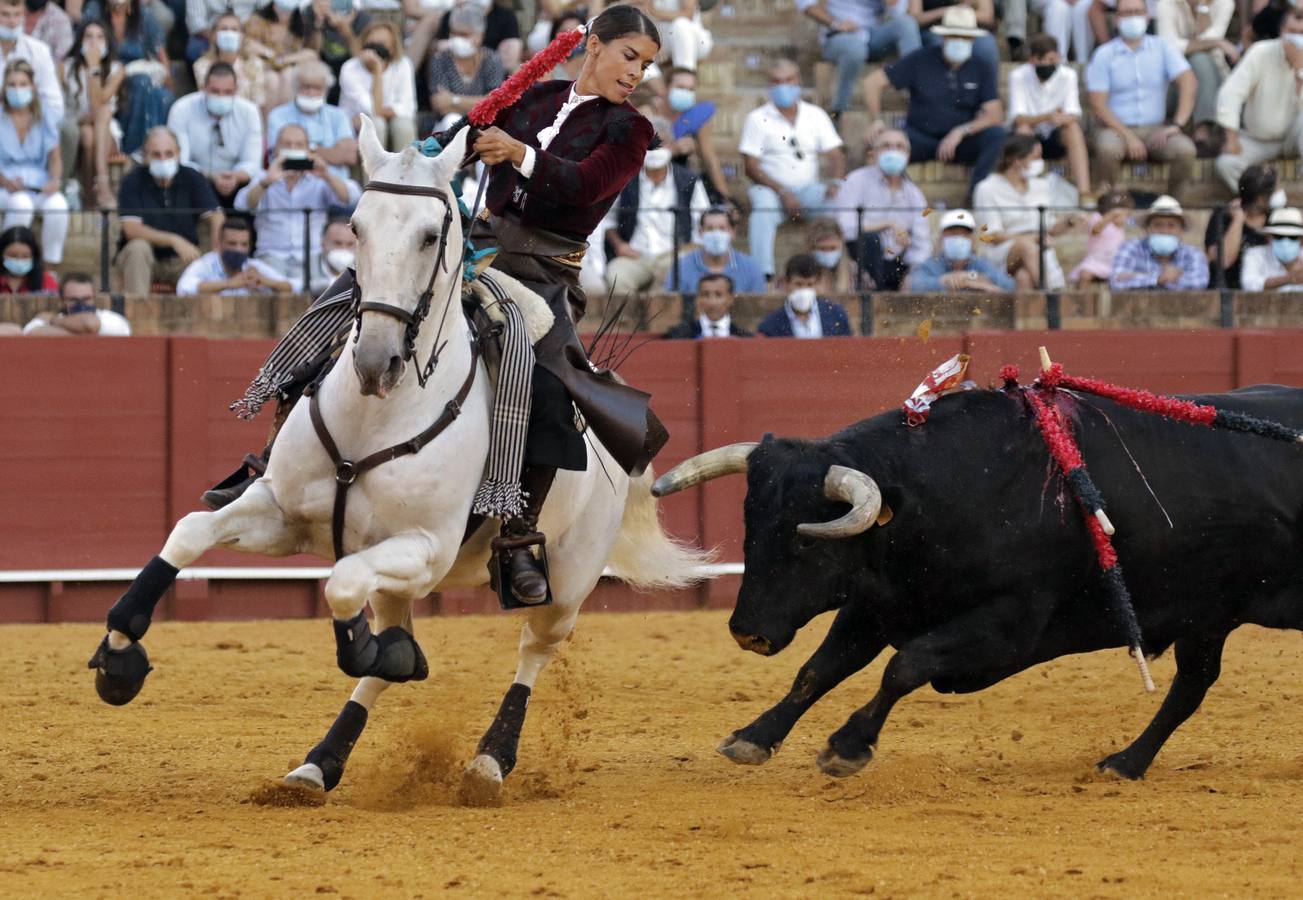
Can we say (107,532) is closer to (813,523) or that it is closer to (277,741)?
(277,741)

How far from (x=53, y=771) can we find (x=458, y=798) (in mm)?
1395

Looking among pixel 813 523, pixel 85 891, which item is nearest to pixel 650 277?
pixel 813 523

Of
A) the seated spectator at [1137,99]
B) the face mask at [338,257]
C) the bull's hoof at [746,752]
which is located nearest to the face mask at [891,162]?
the seated spectator at [1137,99]

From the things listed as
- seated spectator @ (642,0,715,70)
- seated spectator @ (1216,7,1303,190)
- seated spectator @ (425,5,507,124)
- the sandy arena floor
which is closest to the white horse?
the sandy arena floor

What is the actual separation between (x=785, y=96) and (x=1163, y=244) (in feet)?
8.61

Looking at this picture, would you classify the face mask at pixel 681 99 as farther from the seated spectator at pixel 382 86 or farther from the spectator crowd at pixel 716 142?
the seated spectator at pixel 382 86

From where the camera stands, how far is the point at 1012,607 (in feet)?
20.7

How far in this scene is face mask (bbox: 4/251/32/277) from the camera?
468 inches

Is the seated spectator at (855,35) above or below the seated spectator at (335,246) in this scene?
above

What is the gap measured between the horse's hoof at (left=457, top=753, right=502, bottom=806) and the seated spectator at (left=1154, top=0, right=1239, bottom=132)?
1017 cm

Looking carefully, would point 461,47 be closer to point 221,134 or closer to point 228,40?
Result: point 228,40

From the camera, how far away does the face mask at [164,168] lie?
12242 mm

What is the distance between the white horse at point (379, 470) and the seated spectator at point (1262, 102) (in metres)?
9.96

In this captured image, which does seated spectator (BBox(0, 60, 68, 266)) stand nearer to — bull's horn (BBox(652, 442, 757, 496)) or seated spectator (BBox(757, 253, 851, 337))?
seated spectator (BBox(757, 253, 851, 337))
